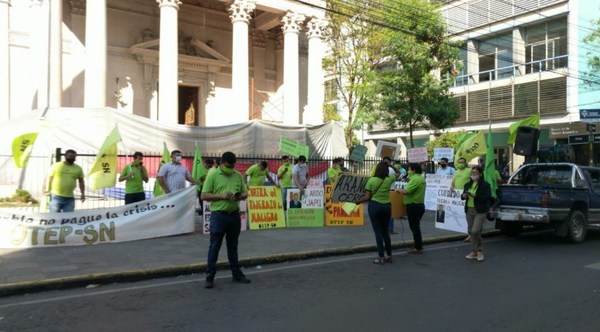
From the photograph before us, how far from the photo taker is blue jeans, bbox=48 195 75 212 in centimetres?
890

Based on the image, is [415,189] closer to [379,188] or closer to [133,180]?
[379,188]

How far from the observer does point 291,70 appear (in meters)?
22.5

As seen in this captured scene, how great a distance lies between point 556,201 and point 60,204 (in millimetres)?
9719

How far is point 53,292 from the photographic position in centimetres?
636

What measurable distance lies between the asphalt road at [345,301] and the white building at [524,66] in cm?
2340

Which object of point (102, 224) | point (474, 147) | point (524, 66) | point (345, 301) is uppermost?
point (524, 66)

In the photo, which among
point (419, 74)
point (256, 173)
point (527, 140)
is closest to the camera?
→ point (256, 173)

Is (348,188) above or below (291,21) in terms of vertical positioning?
below

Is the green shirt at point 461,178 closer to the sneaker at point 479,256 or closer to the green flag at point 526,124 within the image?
the sneaker at point 479,256

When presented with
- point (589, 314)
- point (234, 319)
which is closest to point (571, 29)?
point (589, 314)

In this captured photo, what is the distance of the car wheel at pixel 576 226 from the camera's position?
10.1m

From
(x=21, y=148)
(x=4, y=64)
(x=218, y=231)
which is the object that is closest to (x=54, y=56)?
(x=4, y=64)

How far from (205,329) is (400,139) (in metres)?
39.0

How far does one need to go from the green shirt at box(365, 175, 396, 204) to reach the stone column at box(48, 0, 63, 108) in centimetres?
1473
